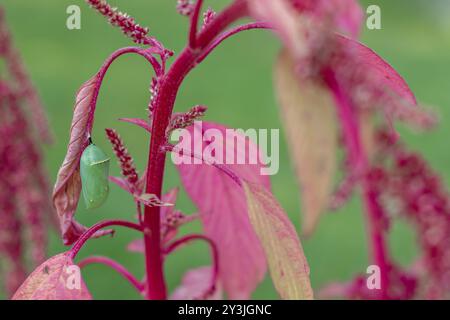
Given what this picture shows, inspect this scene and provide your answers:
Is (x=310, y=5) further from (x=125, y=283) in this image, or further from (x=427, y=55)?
(x=427, y=55)

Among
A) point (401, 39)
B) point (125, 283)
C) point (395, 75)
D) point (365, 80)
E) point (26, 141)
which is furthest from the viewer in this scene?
point (401, 39)

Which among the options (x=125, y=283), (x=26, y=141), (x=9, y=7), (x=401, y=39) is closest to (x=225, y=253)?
(x=26, y=141)

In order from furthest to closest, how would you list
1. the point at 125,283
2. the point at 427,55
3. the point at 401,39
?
the point at 427,55 → the point at 401,39 → the point at 125,283

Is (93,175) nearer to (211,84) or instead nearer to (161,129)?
(161,129)

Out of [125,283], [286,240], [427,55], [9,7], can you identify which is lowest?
[125,283]

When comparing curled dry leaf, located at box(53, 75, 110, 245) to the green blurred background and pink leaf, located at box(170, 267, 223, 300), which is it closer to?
pink leaf, located at box(170, 267, 223, 300)
